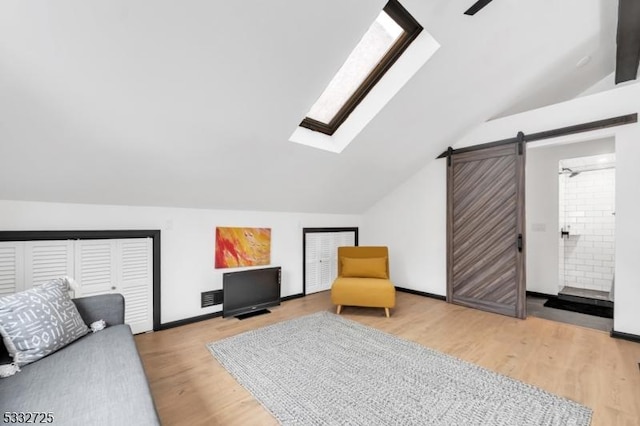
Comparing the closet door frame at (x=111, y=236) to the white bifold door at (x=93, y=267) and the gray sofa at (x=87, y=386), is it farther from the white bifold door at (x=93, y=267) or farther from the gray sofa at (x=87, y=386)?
the gray sofa at (x=87, y=386)

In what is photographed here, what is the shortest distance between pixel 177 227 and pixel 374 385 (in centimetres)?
252

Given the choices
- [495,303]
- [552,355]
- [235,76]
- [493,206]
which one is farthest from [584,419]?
[235,76]

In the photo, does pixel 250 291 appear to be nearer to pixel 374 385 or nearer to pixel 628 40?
Answer: pixel 374 385

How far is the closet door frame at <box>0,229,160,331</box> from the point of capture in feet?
7.55

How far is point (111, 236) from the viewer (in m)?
2.71

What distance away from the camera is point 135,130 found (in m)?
2.04

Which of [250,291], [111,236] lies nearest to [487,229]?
[250,291]

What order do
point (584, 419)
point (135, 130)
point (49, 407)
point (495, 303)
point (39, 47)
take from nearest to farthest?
point (49, 407), point (39, 47), point (584, 419), point (135, 130), point (495, 303)

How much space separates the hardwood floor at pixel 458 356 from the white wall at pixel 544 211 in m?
1.36

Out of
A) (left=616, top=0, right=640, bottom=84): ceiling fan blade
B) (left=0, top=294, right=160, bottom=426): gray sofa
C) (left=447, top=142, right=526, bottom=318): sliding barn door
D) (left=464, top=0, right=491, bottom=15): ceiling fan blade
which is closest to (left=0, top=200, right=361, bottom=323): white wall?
(left=0, top=294, right=160, bottom=426): gray sofa

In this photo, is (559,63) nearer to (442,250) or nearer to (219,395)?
(442,250)

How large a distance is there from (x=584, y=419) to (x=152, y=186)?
3.64 metres

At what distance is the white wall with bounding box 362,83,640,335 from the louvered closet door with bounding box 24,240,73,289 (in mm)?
4130

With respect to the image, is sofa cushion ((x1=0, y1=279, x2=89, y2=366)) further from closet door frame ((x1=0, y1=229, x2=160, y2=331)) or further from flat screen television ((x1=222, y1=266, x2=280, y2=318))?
flat screen television ((x1=222, y1=266, x2=280, y2=318))
